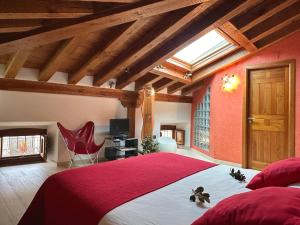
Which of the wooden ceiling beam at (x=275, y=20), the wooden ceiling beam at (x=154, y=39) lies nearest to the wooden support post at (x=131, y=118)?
the wooden ceiling beam at (x=154, y=39)

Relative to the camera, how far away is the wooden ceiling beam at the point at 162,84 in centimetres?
550

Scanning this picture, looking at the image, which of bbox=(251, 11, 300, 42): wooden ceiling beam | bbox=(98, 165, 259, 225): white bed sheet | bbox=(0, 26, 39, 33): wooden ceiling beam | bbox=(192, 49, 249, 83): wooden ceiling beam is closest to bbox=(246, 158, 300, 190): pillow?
bbox=(98, 165, 259, 225): white bed sheet

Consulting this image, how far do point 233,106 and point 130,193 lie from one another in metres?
3.99

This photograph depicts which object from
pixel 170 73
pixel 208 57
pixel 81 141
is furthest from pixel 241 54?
pixel 81 141

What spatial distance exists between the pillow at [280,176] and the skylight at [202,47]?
3.00 metres

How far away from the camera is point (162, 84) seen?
5.64m

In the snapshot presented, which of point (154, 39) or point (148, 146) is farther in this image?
point (148, 146)

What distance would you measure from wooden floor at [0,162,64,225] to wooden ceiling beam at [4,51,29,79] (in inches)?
65.6

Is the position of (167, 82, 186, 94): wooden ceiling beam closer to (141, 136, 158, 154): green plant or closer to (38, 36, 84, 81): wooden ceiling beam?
(141, 136, 158, 154): green plant

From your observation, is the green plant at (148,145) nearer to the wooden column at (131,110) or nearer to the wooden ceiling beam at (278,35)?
the wooden column at (131,110)

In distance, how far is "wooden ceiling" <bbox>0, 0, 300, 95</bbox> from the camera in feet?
8.13

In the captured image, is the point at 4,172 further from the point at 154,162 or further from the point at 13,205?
the point at 154,162

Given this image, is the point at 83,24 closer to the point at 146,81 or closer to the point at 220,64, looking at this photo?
the point at 146,81

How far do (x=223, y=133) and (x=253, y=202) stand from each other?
4.39 meters
